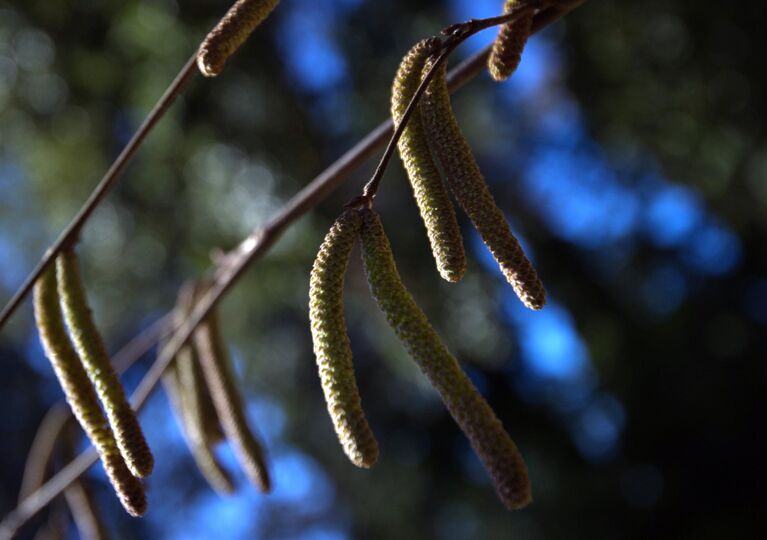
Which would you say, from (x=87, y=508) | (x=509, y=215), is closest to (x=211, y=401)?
(x=87, y=508)

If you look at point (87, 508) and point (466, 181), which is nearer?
point (466, 181)

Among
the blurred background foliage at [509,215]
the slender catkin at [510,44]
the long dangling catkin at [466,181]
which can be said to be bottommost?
the long dangling catkin at [466,181]

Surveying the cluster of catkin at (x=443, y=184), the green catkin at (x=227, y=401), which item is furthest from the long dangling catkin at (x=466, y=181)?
the green catkin at (x=227, y=401)

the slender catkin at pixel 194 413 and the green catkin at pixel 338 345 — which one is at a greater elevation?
the slender catkin at pixel 194 413

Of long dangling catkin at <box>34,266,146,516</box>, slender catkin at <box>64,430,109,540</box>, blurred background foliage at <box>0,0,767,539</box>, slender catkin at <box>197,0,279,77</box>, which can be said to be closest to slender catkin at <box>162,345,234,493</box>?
slender catkin at <box>64,430,109,540</box>

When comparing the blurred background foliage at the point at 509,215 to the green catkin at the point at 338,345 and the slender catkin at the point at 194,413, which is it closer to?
the slender catkin at the point at 194,413

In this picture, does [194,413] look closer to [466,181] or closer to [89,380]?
[89,380]

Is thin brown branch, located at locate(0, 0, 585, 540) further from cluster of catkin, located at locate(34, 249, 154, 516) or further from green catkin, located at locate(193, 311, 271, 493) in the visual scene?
cluster of catkin, located at locate(34, 249, 154, 516)
